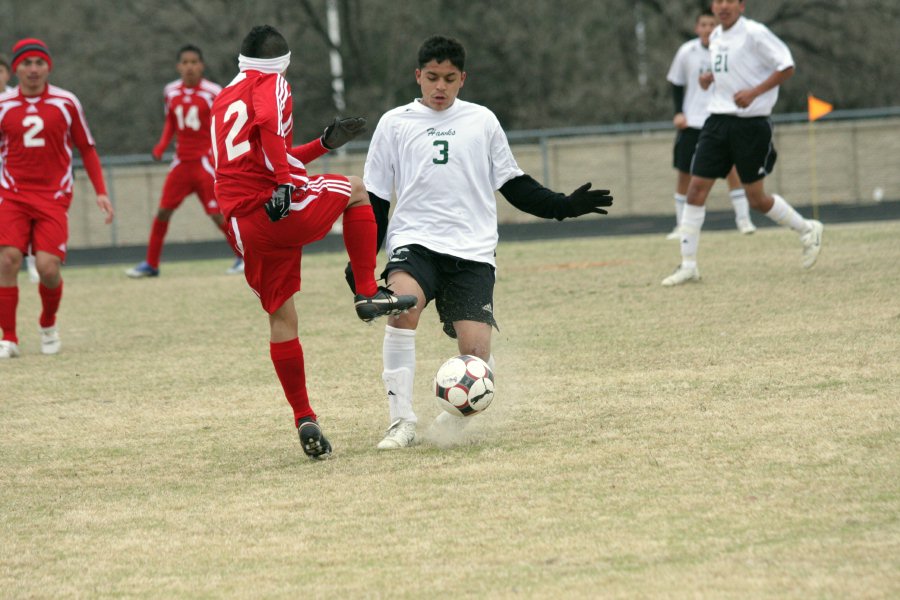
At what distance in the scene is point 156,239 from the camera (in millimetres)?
15820

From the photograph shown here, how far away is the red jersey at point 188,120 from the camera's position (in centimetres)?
1541

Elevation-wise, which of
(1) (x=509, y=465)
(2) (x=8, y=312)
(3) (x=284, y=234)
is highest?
(3) (x=284, y=234)

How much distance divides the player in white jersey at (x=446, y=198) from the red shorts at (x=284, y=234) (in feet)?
1.50

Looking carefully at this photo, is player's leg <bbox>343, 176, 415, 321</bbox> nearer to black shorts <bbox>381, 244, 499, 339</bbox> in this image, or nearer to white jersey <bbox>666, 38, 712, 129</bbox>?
black shorts <bbox>381, 244, 499, 339</bbox>

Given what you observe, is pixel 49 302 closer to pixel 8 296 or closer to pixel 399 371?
pixel 8 296

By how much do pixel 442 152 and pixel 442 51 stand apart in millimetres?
469

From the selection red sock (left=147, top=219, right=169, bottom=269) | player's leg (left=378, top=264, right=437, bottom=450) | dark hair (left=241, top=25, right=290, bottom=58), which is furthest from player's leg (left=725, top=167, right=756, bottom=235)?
dark hair (left=241, top=25, right=290, bottom=58)

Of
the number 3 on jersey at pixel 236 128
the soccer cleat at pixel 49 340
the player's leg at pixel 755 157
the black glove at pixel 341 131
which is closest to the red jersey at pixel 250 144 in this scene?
the number 3 on jersey at pixel 236 128

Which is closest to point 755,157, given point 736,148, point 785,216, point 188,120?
point 736,148

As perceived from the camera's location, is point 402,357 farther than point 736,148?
No

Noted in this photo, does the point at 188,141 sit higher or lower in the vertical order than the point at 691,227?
higher

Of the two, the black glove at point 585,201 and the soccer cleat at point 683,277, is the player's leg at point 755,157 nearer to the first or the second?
the soccer cleat at point 683,277

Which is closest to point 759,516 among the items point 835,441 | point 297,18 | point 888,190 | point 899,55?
point 835,441

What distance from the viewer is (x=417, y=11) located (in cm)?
3466
